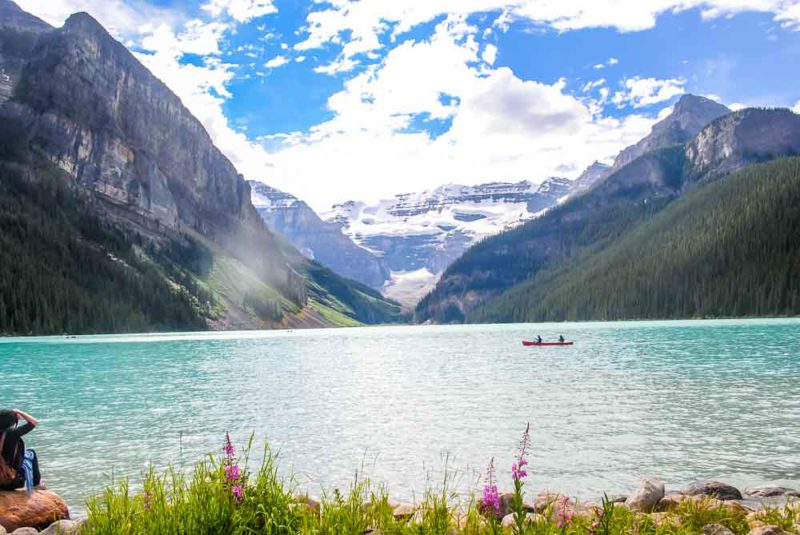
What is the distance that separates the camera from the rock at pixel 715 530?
11.1 metres

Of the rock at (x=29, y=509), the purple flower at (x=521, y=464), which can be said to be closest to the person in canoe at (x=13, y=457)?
the rock at (x=29, y=509)

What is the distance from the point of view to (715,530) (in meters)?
11.2

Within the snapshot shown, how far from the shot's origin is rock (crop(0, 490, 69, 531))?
14.6 meters

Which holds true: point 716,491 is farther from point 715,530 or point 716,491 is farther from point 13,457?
point 13,457

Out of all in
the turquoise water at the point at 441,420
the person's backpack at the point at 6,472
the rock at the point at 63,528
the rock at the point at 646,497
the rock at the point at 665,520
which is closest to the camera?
the rock at the point at 665,520

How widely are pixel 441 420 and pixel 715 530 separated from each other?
24058 mm

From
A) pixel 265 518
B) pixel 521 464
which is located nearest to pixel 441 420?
pixel 265 518

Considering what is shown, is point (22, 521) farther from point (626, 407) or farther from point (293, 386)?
point (293, 386)

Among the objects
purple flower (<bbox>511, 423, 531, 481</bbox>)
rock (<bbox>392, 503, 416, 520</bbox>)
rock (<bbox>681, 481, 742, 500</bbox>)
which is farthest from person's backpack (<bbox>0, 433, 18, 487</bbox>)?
rock (<bbox>681, 481, 742, 500</bbox>)

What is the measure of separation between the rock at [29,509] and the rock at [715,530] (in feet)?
48.4

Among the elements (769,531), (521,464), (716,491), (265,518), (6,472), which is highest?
(521,464)

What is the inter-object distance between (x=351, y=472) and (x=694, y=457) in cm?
1339

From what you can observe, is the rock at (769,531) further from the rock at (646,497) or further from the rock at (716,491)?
the rock at (716,491)

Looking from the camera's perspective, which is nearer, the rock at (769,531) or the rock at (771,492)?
the rock at (769,531)
